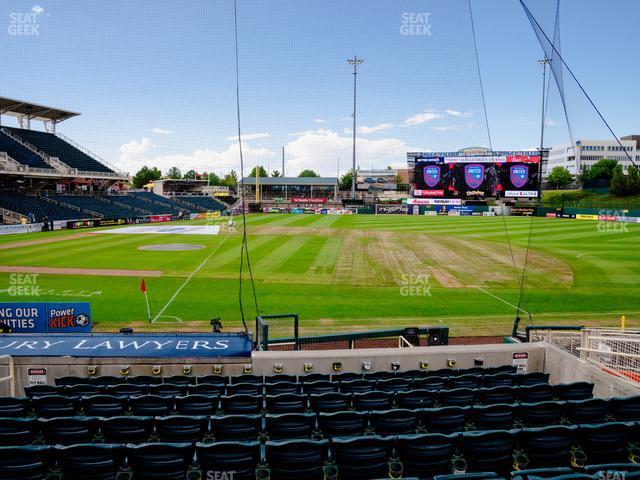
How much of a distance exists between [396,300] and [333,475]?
1337cm

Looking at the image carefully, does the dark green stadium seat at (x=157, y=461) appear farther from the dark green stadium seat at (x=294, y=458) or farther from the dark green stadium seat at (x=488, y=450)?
the dark green stadium seat at (x=488, y=450)

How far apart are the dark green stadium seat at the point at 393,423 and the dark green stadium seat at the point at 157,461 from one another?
2212 millimetres

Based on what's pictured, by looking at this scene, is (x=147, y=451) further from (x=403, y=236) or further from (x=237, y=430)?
(x=403, y=236)

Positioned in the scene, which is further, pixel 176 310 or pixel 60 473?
pixel 176 310

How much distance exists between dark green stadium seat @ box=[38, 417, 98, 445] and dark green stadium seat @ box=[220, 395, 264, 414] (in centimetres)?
156

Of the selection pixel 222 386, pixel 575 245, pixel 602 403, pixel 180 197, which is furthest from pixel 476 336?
pixel 180 197

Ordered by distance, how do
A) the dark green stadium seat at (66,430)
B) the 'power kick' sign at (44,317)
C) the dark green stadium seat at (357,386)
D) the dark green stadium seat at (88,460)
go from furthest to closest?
1. the 'power kick' sign at (44,317)
2. the dark green stadium seat at (357,386)
3. the dark green stadium seat at (66,430)
4. the dark green stadium seat at (88,460)

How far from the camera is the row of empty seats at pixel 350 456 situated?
4039 millimetres

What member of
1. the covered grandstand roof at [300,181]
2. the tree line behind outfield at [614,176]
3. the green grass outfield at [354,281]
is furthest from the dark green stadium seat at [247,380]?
the covered grandstand roof at [300,181]

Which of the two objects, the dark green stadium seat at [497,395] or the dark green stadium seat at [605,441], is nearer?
the dark green stadium seat at [605,441]

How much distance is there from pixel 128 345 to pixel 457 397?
6166 millimetres

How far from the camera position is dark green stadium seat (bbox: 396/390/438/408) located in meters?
5.78

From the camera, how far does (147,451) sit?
4.06m

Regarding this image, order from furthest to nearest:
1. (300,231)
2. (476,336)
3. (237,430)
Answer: (300,231) → (476,336) → (237,430)
